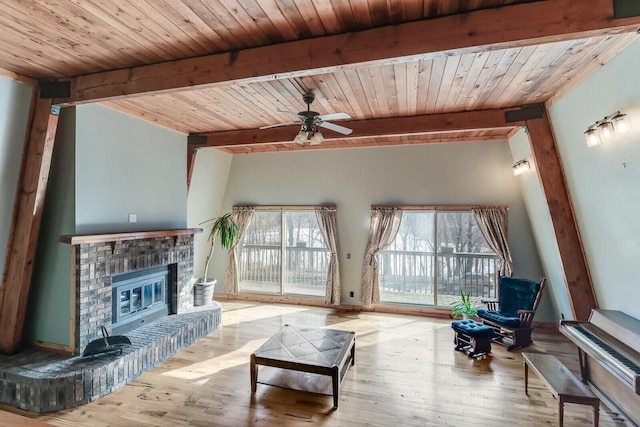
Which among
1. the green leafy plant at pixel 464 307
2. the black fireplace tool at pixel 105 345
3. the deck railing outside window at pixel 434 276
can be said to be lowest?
the green leafy plant at pixel 464 307

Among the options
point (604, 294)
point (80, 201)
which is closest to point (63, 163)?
point (80, 201)

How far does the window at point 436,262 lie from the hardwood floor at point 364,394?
1281 mm

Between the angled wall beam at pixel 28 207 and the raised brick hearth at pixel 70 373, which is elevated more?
the angled wall beam at pixel 28 207

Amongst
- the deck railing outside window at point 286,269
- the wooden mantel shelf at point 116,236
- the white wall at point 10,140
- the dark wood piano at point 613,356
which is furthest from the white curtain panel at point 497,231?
the white wall at point 10,140

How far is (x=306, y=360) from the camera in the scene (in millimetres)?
3203

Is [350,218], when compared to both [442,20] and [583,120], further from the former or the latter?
[442,20]

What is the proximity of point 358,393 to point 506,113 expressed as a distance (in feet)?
12.4

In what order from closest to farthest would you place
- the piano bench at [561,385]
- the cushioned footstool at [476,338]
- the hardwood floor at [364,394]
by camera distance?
1. the piano bench at [561,385]
2. the hardwood floor at [364,394]
3. the cushioned footstool at [476,338]

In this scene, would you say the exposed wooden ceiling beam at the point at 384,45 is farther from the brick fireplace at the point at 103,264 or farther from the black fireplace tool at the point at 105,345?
the black fireplace tool at the point at 105,345

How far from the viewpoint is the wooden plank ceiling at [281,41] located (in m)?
2.08

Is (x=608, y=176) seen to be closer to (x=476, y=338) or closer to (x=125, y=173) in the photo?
(x=476, y=338)

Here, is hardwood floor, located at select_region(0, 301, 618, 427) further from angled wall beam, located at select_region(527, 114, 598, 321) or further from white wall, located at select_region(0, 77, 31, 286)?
white wall, located at select_region(0, 77, 31, 286)

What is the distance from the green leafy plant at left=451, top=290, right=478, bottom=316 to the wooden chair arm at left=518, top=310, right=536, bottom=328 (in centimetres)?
85

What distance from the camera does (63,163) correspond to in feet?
11.4
